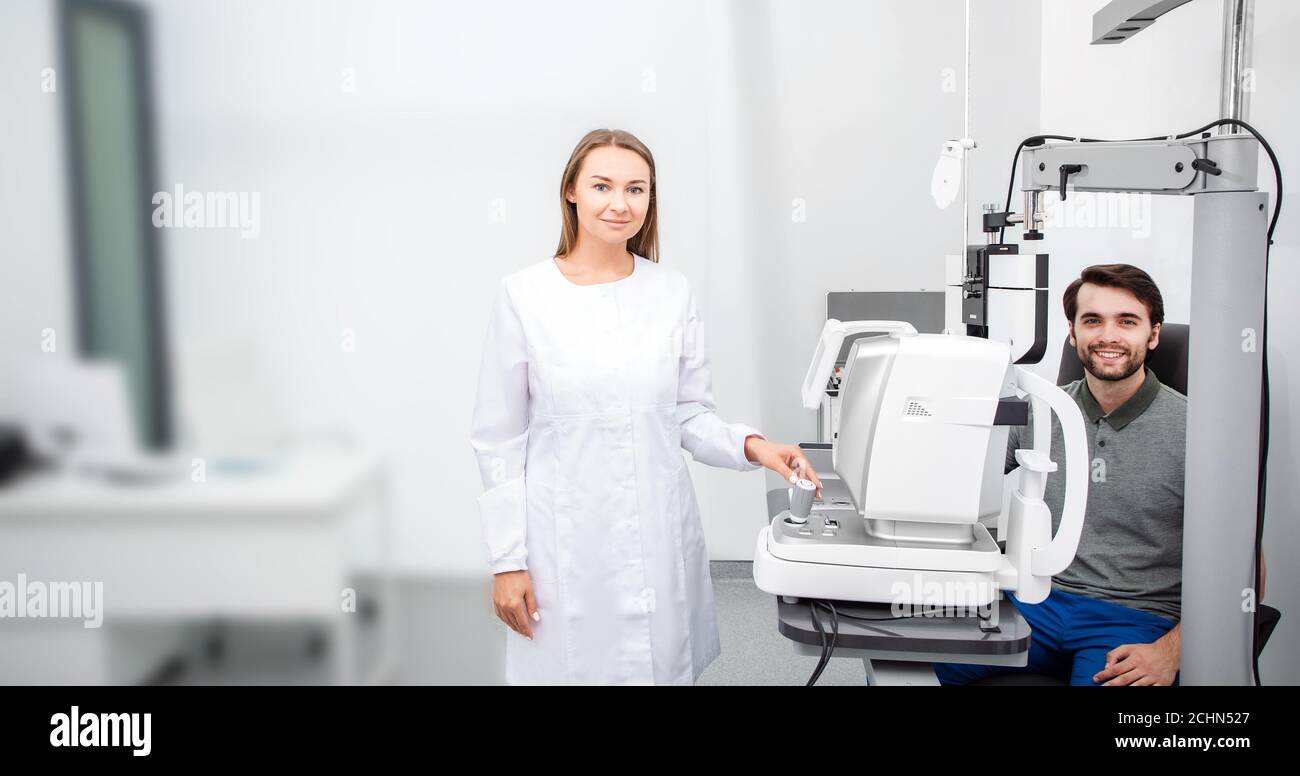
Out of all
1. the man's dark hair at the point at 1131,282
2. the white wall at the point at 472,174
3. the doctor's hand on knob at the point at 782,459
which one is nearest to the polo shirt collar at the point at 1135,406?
the man's dark hair at the point at 1131,282

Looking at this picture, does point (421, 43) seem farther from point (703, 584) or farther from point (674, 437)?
point (703, 584)

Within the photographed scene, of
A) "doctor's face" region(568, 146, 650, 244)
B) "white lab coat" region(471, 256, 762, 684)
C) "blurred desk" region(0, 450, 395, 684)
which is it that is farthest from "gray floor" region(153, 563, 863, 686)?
"doctor's face" region(568, 146, 650, 244)

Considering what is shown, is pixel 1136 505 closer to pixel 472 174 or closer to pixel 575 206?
pixel 575 206

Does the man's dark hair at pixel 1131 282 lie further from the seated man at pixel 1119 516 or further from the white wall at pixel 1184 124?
the white wall at pixel 1184 124

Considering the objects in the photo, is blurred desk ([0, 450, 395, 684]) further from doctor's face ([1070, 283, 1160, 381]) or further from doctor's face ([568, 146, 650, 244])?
doctor's face ([1070, 283, 1160, 381])

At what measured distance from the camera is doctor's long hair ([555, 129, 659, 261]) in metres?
1.37

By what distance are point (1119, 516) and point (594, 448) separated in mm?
998

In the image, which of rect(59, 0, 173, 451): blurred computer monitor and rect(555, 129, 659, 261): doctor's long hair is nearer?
rect(555, 129, 659, 261): doctor's long hair

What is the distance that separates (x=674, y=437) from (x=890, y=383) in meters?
0.45

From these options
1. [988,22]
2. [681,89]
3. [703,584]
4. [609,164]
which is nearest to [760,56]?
[681,89]

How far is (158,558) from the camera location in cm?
230

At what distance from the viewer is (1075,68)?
113 inches

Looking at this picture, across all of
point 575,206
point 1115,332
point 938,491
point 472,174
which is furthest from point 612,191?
point 472,174

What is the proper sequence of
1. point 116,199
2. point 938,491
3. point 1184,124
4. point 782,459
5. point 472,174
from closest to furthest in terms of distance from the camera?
point 938,491
point 782,459
point 1184,124
point 116,199
point 472,174
